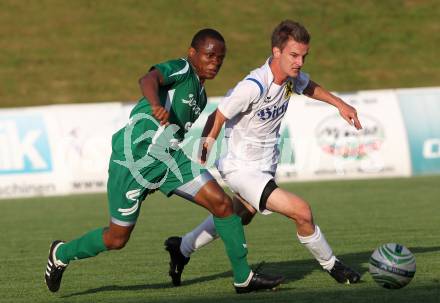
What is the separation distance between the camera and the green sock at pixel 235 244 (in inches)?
314

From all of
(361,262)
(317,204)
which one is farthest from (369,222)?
(361,262)

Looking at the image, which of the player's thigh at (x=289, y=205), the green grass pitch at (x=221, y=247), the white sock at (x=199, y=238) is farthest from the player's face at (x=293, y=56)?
the green grass pitch at (x=221, y=247)

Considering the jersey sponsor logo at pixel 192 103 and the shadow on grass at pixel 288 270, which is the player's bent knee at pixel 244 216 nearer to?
the shadow on grass at pixel 288 270

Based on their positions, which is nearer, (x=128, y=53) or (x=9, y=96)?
(x=9, y=96)

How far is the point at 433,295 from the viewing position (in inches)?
288

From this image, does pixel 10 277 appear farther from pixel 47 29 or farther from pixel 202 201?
pixel 47 29

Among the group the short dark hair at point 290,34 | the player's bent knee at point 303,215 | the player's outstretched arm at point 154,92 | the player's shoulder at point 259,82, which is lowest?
the player's bent knee at point 303,215

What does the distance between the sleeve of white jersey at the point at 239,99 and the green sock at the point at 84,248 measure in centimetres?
140

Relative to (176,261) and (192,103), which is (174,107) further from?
(176,261)

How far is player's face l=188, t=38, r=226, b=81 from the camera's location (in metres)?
7.91

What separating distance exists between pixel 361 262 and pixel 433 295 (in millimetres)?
2225

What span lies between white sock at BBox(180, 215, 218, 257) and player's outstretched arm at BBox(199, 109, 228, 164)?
912mm

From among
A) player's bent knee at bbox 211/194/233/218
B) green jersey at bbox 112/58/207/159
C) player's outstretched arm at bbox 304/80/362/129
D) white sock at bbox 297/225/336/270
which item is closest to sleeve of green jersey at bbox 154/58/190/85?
green jersey at bbox 112/58/207/159

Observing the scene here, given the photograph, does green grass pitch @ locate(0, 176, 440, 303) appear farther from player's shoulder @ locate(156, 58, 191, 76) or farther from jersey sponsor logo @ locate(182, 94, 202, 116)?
player's shoulder @ locate(156, 58, 191, 76)
